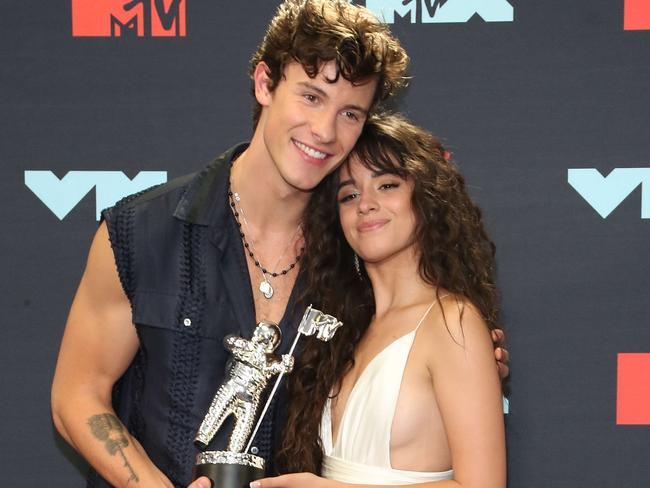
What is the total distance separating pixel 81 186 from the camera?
2.26m

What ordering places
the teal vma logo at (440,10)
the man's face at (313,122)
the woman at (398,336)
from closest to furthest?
the woman at (398,336)
the man's face at (313,122)
the teal vma logo at (440,10)

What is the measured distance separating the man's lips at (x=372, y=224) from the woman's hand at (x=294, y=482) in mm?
484

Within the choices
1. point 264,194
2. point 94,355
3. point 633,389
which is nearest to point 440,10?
point 264,194

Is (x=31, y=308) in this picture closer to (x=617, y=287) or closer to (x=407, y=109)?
(x=407, y=109)

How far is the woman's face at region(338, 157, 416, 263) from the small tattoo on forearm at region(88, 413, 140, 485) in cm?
60

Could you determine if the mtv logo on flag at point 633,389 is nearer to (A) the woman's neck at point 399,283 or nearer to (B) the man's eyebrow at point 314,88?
(A) the woman's neck at point 399,283

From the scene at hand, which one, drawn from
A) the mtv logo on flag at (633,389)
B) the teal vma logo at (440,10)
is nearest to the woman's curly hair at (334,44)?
the teal vma logo at (440,10)

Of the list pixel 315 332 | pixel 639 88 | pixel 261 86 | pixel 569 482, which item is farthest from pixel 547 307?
pixel 261 86

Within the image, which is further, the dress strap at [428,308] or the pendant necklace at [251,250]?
the pendant necklace at [251,250]

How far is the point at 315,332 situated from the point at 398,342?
164mm

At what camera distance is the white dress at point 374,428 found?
5.41 feet

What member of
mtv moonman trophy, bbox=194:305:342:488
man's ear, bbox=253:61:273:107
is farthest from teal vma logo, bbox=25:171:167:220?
mtv moonman trophy, bbox=194:305:342:488

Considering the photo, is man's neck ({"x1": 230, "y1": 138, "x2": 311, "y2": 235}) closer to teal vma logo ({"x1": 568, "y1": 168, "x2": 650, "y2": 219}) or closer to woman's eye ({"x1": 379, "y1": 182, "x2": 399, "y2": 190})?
woman's eye ({"x1": 379, "y1": 182, "x2": 399, "y2": 190})

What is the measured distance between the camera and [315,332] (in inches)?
68.1
